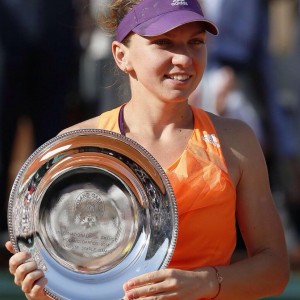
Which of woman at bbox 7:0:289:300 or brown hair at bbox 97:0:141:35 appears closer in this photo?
woman at bbox 7:0:289:300

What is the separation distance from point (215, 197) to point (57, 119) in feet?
10.3

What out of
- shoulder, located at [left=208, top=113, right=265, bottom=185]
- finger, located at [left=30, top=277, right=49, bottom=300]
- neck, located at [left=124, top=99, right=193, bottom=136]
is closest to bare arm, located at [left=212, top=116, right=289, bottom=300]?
shoulder, located at [left=208, top=113, right=265, bottom=185]

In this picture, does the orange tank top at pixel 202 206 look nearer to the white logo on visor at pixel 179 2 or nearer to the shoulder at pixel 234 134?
the shoulder at pixel 234 134

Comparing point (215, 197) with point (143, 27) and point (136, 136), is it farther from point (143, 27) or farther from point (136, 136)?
point (143, 27)

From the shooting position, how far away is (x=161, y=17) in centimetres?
303

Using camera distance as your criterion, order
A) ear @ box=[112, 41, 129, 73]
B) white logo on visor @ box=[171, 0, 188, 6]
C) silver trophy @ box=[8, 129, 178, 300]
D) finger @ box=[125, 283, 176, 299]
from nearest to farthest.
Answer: finger @ box=[125, 283, 176, 299] < silver trophy @ box=[8, 129, 178, 300] < white logo on visor @ box=[171, 0, 188, 6] < ear @ box=[112, 41, 129, 73]

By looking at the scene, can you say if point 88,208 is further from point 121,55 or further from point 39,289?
point 121,55

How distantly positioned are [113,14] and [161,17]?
241 millimetres

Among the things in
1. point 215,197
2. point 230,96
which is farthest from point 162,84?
point 230,96

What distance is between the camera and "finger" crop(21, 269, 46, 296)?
9.20ft

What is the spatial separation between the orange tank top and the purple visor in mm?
343

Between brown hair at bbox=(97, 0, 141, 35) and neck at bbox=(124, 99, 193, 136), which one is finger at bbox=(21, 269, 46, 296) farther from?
brown hair at bbox=(97, 0, 141, 35)

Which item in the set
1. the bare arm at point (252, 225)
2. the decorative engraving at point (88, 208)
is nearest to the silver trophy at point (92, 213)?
the decorative engraving at point (88, 208)

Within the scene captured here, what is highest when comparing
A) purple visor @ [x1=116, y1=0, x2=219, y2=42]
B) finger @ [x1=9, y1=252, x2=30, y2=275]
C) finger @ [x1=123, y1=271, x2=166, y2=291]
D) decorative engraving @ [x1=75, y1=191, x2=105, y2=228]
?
purple visor @ [x1=116, y1=0, x2=219, y2=42]
